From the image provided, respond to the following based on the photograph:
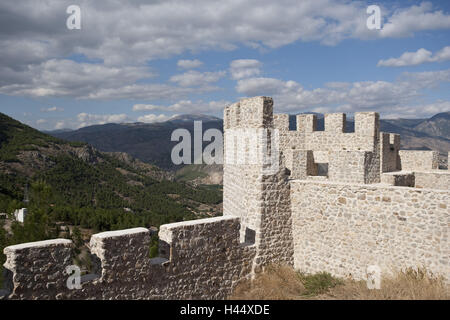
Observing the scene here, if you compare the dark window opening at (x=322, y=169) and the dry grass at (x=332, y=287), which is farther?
the dark window opening at (x=322, y=169)

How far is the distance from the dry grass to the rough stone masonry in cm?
24

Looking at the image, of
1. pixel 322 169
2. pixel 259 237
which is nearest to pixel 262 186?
pixel 259 237

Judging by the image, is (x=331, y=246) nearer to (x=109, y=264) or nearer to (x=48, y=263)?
(x=109, y=264)

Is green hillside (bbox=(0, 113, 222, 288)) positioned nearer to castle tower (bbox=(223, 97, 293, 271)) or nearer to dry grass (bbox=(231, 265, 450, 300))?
castle tower (bbox=(223, 97, 293, 271))

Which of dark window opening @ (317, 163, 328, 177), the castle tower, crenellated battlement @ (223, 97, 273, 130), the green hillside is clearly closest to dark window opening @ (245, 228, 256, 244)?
the castle tower

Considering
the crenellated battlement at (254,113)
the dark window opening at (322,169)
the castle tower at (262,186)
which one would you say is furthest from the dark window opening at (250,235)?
the dark window opening at (322,169)

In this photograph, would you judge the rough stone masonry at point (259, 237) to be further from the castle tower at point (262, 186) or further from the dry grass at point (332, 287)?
the dry grass at point (332, 287)

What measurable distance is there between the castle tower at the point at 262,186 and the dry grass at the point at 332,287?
1.46 feet

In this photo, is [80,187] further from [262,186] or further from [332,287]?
[332,287]

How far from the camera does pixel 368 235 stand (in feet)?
27.9

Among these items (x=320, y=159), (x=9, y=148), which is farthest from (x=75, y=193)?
(x=320, y=159)

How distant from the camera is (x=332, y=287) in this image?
840cm

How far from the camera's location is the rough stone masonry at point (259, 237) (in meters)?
6.50

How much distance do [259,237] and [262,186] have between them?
1.33 metres
